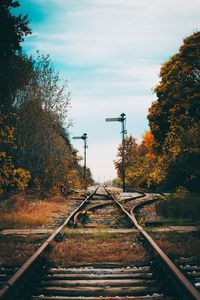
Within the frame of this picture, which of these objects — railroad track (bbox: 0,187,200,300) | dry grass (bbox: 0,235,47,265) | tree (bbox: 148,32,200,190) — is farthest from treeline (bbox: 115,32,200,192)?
railroad track (bbox: 0,187,200,300)

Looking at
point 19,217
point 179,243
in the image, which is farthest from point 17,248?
point 19,217

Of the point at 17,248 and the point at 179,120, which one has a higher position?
the point at 179,120

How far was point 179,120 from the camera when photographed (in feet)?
60.9

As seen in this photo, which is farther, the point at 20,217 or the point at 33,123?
the point at 33,123

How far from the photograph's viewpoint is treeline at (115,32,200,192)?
1512 cm

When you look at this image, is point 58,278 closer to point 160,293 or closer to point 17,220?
point 160,293

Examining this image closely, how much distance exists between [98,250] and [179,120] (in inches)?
504

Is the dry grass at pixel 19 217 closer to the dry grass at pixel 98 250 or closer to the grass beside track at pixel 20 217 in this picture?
Answer: the grass beside track at pixel 20 217

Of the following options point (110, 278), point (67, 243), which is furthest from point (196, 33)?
point (110, 278)

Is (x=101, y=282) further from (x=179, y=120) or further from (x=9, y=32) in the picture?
(x=179, y=120)

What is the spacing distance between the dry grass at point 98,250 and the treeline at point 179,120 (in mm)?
7210

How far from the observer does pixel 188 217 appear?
1277cm

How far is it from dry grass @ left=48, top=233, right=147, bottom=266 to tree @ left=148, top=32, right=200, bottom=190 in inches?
284

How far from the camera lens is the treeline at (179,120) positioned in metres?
15.1
